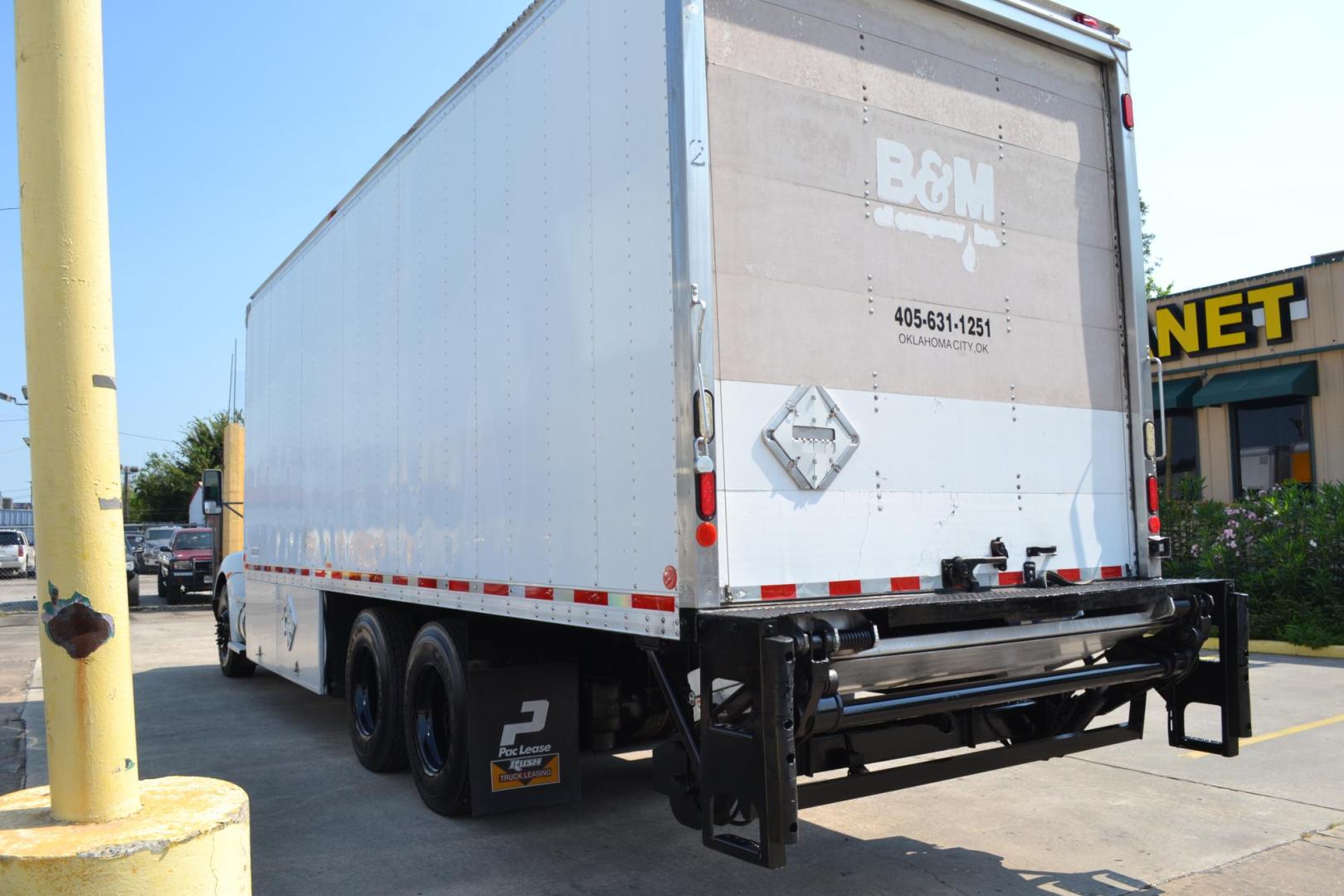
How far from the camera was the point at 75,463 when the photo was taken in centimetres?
329

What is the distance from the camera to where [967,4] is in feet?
16.4

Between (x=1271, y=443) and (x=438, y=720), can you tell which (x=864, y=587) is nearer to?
(x=438, y=720)

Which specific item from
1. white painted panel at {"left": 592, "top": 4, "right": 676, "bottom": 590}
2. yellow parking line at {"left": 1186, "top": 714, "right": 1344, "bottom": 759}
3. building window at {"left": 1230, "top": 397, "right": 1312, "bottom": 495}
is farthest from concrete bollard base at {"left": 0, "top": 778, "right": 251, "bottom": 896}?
building window at {"left": 1230, "top": 397, "right": 1312, "bottom": 495}

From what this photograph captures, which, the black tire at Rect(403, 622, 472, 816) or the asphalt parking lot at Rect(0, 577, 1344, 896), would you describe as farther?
the black tire at Rect(403, 622, 472, 816)

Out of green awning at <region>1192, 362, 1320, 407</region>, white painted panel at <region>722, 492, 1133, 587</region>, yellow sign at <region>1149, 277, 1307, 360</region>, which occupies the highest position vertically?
yellow sign at <region>1149, 277, 1307, 360</region>

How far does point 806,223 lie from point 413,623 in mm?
3933

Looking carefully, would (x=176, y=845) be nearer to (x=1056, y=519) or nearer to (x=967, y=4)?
(x=1056, y=519)

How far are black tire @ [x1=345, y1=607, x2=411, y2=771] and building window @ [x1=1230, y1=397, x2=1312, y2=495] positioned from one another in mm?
13743

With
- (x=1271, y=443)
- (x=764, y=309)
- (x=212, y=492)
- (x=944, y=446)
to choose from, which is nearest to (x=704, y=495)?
(x=764, y=309)

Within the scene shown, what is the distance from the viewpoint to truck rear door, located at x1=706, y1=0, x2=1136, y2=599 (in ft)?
13.8

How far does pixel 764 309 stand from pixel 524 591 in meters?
1.80

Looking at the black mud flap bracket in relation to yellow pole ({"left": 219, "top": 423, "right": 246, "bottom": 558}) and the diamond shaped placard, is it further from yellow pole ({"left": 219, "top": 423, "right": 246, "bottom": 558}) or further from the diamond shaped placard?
yellow pole ({"left": 219, "top": 423, "right": 246, "bottom": 558})

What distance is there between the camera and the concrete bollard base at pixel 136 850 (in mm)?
3000

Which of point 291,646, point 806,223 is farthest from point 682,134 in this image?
point 291,646
